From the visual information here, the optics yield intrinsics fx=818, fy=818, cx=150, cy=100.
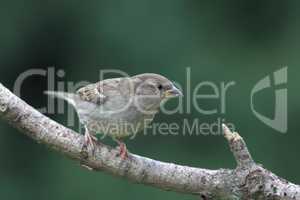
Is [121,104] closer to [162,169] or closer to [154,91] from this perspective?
[154,91]

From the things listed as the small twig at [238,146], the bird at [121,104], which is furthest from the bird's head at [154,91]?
the small twig at [238,146]

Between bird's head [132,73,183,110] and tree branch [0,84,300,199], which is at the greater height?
bird's head [132,73,183,110]

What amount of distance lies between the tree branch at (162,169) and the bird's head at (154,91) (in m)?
0.67

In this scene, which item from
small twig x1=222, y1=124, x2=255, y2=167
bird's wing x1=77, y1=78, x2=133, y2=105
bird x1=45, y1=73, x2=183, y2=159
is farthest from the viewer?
bird's wing x1=77, y1=78, x2=133, y2=105

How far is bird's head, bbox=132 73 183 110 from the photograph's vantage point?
4379mm

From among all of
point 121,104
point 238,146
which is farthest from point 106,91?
point 238,146

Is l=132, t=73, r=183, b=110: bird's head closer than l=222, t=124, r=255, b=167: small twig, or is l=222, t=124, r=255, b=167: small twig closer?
l=222, t=124, r=255, b=167: small twig

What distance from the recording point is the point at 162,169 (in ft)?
12.0

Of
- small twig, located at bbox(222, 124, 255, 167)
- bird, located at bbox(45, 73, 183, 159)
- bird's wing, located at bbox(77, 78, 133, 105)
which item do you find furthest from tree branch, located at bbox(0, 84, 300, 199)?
bird's wing, located at bbox(77, 78, 133, 105)

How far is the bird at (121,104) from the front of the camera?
4129mm

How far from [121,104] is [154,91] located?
24 centimetres

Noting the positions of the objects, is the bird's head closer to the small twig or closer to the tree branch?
the tree branch

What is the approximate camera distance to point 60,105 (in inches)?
257

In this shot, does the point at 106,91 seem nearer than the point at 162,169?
No
